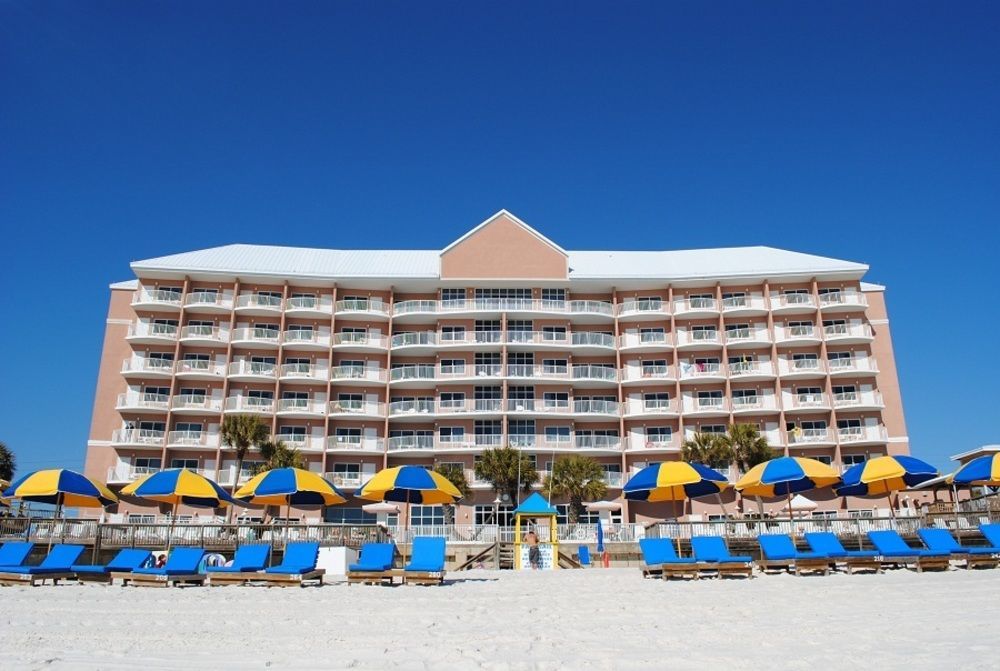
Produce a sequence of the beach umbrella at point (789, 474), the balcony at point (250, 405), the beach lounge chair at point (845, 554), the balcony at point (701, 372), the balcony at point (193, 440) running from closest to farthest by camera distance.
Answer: the beach lounge chair at point (845, 554), the beach umbrella at point (789, 474), the balcony at point (193, 440), the balcony at point (250, 405), the balcony at point (701, 372)

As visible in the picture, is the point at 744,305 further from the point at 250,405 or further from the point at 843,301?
the point at 250,405

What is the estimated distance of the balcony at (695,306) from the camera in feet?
156

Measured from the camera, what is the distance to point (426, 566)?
17734 millimetres

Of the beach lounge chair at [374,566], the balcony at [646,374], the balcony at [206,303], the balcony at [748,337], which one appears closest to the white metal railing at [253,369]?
the balcony at [206,303]

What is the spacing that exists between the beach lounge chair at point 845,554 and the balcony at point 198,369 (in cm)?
3543

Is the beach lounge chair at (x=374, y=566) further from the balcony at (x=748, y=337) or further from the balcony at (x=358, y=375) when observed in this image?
the balcony at (x=748, y=337)

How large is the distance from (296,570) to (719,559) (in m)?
9.52

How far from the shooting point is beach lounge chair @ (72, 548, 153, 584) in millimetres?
18000

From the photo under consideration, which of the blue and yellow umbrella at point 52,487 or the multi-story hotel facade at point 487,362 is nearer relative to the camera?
the blue and yellow umbrella at point 52,487

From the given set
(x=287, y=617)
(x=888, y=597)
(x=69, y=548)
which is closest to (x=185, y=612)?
(x=287, y=617)

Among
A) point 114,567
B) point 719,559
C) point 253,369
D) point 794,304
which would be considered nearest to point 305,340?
point 253,369

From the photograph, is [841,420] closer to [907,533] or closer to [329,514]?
[907,533]

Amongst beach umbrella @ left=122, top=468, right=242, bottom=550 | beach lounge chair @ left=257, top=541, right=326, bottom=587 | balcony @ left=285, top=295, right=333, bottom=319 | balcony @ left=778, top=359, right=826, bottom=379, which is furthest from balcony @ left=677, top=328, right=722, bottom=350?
beach lounge chair @ left=257, top=541, right=326, bottom=587

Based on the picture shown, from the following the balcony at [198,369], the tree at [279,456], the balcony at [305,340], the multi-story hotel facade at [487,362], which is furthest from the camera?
the balcony at [305,340]
